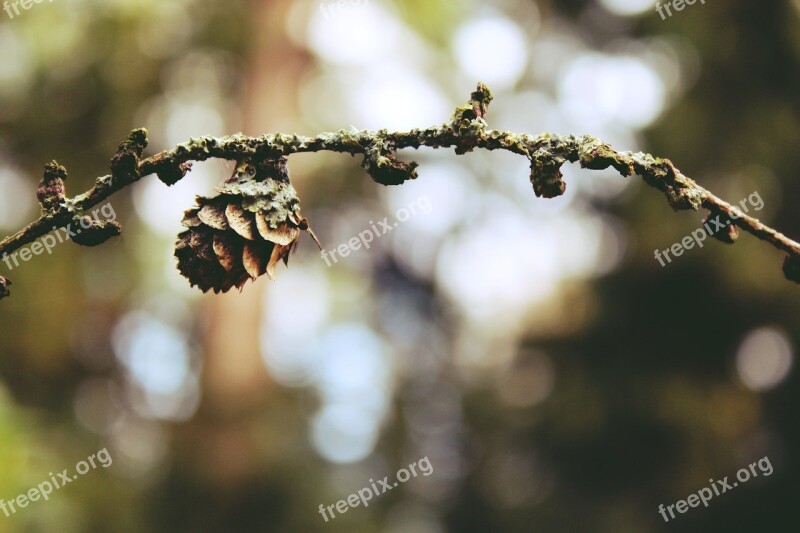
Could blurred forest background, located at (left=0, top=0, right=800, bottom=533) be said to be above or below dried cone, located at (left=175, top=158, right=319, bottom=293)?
above

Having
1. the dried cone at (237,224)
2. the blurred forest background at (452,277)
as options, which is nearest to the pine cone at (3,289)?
the dried cone at (237,224)

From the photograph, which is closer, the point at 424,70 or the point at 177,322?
the point at 424,70

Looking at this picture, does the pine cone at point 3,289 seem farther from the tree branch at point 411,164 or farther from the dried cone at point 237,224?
the dried cone at point 237,224

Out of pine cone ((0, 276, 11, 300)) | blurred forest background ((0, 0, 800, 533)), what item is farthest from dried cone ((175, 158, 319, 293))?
blurred forest background ((0, 0, 800, 533))

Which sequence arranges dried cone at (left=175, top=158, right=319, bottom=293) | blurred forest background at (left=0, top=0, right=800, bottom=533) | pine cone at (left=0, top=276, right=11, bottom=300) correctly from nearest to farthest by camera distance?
1. pine cone at (left=0, top=276, right=11, bottom=300)
2. dried cone at (left=175, top=158, right=319, bottom=293)
3. blurred forest background at (left=0, top=0, right=800, bottom=533)

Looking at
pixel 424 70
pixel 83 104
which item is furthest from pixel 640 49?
pixel 83 104

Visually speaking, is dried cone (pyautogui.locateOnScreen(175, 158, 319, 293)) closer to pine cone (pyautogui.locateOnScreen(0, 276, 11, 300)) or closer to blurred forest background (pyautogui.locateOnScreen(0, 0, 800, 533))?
pine cone (pyautogui.locateOnScreen(0, 276, 11, 300))

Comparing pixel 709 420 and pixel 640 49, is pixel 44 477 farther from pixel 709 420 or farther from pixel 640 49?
pixel 640 49
